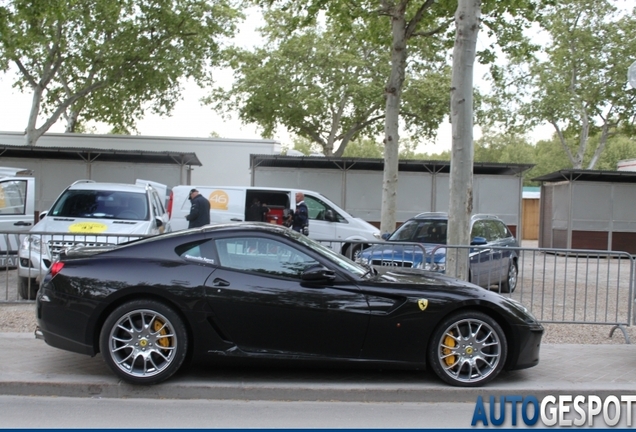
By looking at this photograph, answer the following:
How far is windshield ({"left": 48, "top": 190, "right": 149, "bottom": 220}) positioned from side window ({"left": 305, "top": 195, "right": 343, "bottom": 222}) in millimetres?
5412

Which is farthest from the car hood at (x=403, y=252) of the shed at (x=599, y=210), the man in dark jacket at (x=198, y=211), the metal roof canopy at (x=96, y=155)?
the shed at (x=599, y=210)

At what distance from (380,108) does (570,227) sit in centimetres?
1025

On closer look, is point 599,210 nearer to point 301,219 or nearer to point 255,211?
point 255,211

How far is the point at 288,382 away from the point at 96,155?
64.2 feet

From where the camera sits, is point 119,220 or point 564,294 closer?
point 564,294

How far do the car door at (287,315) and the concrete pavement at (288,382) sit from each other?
1.14 feet

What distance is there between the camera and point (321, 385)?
5898 mm

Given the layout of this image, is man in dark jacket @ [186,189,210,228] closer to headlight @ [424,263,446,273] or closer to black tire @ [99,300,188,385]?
headlight @ [424,263,446,273]

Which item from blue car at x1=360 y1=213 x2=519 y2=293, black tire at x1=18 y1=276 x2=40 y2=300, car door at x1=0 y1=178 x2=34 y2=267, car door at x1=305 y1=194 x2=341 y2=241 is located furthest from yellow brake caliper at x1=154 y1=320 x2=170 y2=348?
car door at x1=305 y1=194 x2=341 y2=241

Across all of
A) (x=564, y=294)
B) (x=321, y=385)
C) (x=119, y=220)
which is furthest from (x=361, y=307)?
(x=119, y=220)

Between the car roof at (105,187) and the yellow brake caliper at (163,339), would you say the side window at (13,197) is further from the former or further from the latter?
the yellow brake caliper at (163,339)

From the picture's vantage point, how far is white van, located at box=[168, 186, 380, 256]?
16.5 m

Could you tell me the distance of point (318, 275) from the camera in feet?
19.1

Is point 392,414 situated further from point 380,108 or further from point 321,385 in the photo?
point 380,108
